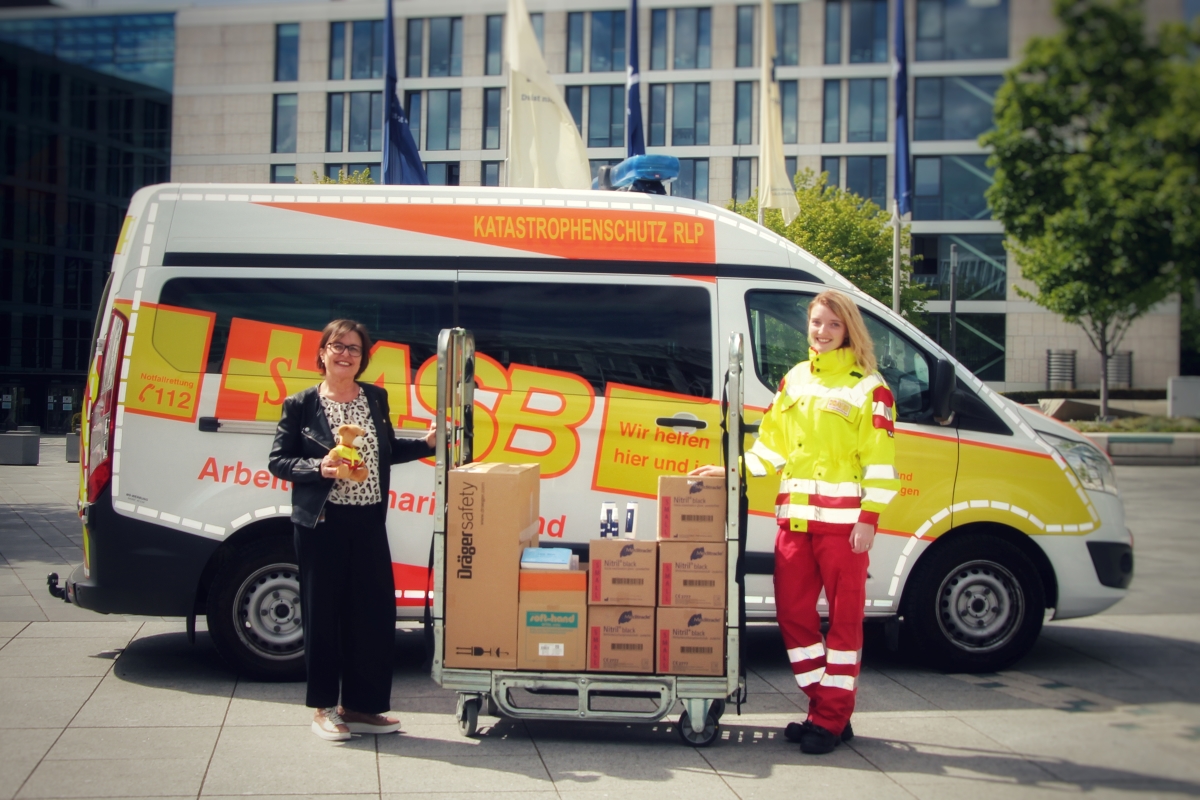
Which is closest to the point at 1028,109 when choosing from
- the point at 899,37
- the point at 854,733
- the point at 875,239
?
the point at 899,37

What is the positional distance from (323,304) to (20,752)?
2.51 meters

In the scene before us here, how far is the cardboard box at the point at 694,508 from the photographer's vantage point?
14.6 ft

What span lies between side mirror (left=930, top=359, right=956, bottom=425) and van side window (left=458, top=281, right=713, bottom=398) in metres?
1.16

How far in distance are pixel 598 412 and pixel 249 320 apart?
6.27 feet

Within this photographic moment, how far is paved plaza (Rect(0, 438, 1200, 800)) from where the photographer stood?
199 cm

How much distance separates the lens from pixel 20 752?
426cm

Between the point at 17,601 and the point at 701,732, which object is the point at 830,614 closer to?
the point at 701,732

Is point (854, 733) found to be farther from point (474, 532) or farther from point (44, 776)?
point (44, 776)

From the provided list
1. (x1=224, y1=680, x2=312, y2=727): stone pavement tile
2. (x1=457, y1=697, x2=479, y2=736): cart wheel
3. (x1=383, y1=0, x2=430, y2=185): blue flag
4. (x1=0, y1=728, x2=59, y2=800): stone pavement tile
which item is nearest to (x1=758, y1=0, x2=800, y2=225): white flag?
(x1=383, y1=0, x2=430, y2=185): blue flag

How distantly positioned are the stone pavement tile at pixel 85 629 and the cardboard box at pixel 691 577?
13.0ft

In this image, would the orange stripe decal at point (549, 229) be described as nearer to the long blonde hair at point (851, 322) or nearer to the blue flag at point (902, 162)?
the blue flag at point (902, 162)

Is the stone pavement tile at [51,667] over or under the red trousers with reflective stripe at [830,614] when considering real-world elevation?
under

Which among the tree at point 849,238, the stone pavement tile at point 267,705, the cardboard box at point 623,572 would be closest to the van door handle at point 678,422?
the cardboard box at point 623,572

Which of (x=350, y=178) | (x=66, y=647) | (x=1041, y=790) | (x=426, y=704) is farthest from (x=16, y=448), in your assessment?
(x=1041, y=790)
